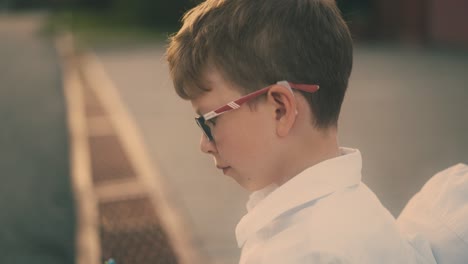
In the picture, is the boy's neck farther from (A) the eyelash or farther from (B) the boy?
(A) the eyelash

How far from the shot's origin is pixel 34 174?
6.32 meters

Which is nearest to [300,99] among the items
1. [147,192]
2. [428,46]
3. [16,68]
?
[147,192]

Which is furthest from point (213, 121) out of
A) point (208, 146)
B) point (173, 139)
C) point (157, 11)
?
point (157, 11)

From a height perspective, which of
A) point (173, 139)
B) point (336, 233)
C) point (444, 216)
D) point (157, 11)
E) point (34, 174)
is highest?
point (336, 233)

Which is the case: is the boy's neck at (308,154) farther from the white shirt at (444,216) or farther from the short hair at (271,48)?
the white shirt at (444,216)

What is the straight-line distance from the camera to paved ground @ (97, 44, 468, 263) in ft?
17.1

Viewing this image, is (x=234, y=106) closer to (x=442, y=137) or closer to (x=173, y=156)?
(x=173, y=156)

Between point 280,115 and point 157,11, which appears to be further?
point 157,11

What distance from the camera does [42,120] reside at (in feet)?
30.0

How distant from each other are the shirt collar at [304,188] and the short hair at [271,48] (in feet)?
0.43

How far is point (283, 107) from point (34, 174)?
16.7 feet

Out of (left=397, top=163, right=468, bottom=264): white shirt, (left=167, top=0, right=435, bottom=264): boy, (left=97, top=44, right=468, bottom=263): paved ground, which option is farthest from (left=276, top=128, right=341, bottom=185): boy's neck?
(left=97, top=44, right=468, bottom=263): paved ground

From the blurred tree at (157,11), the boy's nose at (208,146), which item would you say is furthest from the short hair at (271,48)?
the blurred tree at (157,11)

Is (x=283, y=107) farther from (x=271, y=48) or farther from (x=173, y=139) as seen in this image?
(x=173, y=139)
